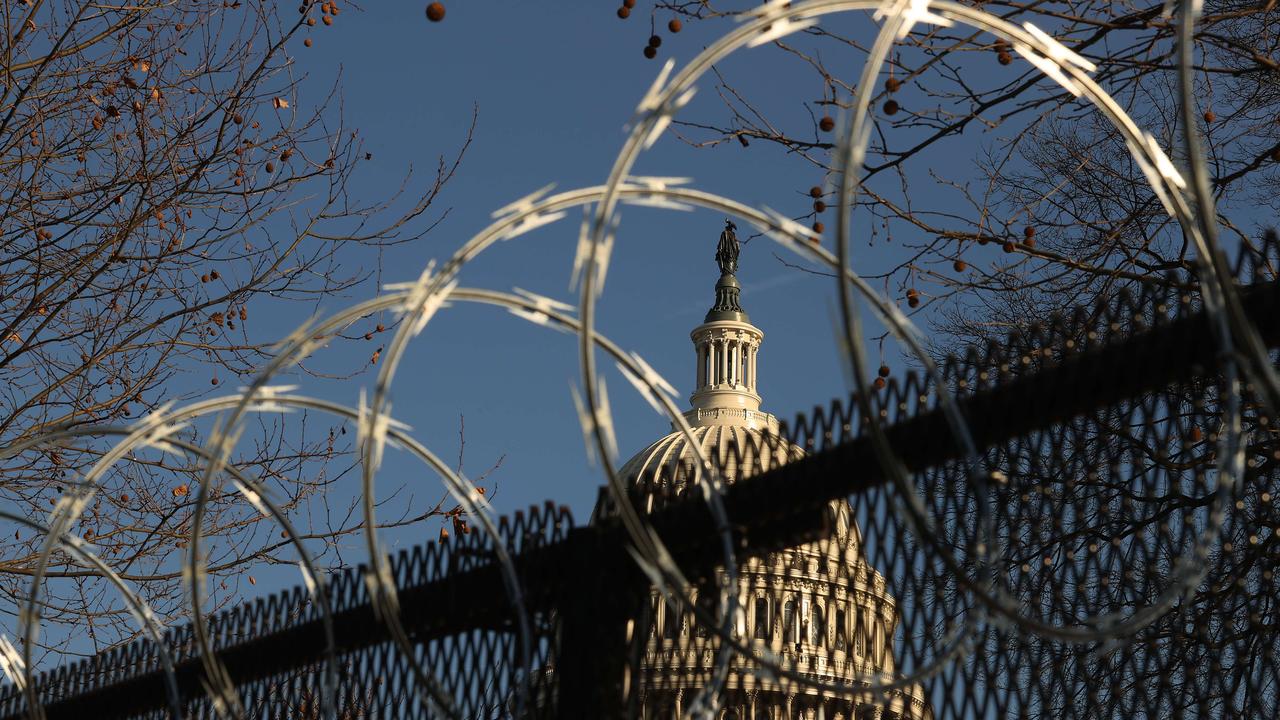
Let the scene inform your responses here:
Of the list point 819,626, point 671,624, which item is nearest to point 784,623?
point 671,624

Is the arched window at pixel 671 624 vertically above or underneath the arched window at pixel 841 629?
above

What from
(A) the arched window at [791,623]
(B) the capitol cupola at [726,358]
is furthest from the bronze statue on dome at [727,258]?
(A) the arched window at [791,623]

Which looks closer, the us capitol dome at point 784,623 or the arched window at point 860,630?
the us capitol dome at point 784,623

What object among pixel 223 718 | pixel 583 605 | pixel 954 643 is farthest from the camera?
pixel 223 718

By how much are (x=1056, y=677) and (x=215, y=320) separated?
31.7 feet

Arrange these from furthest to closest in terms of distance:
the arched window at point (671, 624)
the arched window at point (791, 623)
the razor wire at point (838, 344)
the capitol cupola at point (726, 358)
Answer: the capitol cupola at point (726, 358) < the arched window at point (791, 623) < the arched window at point (671, 624) < the razor wire at point (838, 344)

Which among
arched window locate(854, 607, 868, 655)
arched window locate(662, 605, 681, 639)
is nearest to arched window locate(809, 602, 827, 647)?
arched window locate(854, 607, 868, 655)

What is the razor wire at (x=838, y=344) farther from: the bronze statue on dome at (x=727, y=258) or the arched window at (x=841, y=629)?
the bronze statue on dome at (x=727, y=258)

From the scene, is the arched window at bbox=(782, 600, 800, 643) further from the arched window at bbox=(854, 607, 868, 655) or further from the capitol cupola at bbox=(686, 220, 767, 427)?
the capitol cupola at bbox=(686, 220, 767, 427)

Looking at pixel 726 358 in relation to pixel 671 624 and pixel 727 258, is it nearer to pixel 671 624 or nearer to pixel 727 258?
pixel 727 258

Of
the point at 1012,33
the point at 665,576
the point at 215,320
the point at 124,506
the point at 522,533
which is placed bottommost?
the point at 665,576

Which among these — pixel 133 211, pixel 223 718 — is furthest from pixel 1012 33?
pixel 133 211

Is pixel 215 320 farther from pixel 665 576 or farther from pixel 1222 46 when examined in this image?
pixel 665 576

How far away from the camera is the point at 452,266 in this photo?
419 cm
